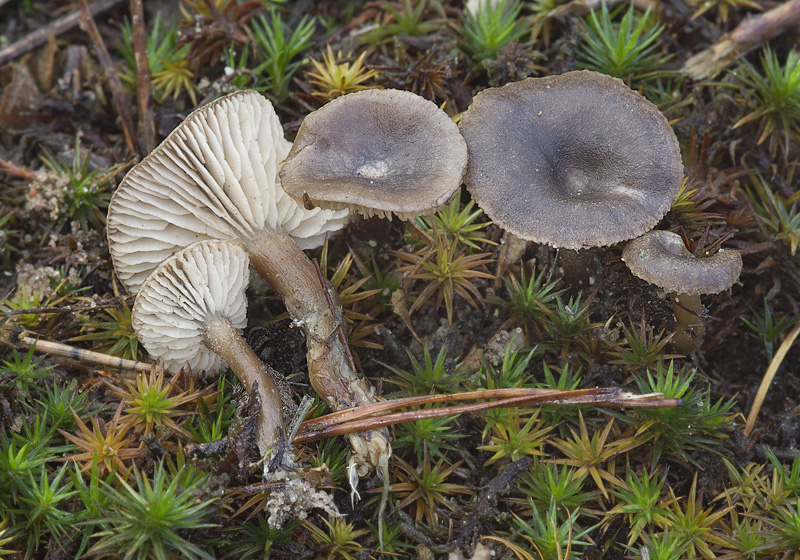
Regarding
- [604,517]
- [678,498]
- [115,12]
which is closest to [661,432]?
[678,498]

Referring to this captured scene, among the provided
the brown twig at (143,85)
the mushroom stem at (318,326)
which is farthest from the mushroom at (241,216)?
the brown twig at (143,85)

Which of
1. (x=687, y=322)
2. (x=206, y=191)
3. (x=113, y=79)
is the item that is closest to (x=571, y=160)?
(x=687, y=322)

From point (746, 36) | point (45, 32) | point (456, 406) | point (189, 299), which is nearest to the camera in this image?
point (456, 406)

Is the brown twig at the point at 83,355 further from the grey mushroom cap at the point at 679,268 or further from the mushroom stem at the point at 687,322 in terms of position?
the mushroom stem at the point at 687,322

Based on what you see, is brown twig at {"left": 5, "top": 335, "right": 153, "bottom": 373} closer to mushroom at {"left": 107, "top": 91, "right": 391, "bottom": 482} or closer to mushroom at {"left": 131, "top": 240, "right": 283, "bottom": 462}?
mushroom at {"left": 131, "top": 240, "right": 283, "bottom": 462}

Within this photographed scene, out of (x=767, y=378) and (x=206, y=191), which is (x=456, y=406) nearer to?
(x=206, y=191)

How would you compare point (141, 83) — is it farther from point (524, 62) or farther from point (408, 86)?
point (524, 62)

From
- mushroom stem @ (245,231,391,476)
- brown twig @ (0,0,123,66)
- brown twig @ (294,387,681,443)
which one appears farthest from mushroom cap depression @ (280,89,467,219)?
brown twig @ (0,0,123,66)
